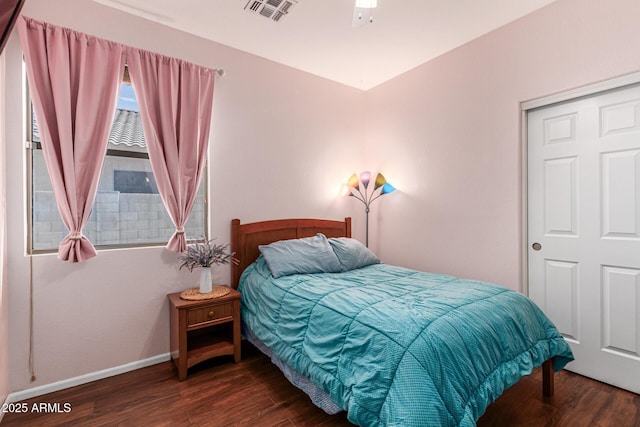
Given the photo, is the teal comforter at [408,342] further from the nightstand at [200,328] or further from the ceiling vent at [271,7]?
the ceiling vent at [271,7]

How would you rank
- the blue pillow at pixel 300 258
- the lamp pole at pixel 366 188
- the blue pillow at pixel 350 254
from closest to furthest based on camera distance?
the blue pillow at pixel 300 258 < the blue pillow at pixel 350 254 < the lamp pole at pixel 366 188

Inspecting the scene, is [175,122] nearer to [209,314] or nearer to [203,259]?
[203,259]

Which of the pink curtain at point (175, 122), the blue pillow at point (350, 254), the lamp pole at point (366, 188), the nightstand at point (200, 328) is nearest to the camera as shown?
the nightstand at point (200, 328)

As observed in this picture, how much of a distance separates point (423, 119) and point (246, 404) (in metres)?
2.94

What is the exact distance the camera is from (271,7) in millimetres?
2262

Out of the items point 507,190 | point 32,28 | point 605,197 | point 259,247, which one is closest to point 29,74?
point 32,28

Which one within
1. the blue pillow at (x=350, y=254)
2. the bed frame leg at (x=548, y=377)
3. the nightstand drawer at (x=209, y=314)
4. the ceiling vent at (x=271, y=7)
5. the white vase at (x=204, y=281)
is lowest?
the bed frame leg at (x=548, y=377)

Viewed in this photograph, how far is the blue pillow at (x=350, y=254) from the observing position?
2.78 meters

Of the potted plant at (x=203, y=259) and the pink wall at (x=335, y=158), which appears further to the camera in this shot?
the potted plant at (x=203, y=259)

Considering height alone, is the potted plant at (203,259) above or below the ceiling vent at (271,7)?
below

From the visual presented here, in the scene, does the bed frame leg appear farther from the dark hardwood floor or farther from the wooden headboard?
the wooden headboard

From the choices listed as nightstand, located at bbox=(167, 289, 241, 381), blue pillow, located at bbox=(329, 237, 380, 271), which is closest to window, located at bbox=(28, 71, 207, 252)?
nightstand, located at bbox=(167, 289, 241, 381)

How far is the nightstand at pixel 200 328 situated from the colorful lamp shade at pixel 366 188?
1.81 m

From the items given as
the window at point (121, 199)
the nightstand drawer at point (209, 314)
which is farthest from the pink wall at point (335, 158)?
the nightstand drawer at point (209, 314)
